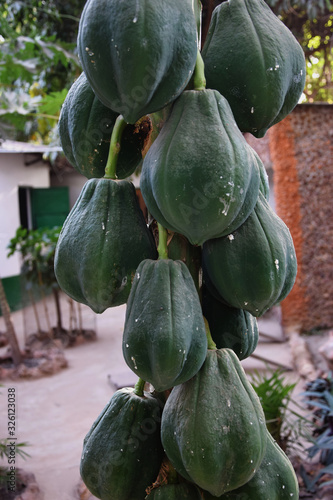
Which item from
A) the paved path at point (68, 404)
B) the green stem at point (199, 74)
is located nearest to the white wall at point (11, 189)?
the paved path at point (68, 404)

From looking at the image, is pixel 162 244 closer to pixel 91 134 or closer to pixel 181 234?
pixel 181 234

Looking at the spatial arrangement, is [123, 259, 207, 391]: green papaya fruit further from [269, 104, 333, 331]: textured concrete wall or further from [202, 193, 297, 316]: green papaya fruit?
[269, 104, 333, 331]: textured concrete wall

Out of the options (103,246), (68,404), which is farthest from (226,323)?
(68,404)

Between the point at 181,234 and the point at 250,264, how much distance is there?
13 centimetres

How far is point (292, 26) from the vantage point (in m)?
7.43

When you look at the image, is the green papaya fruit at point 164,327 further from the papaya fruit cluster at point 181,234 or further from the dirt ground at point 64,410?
the dirt ground at point 64,410

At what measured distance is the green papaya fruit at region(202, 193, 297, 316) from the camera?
0.86m

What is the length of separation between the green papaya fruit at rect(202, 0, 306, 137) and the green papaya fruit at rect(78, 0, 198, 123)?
9 centimetres

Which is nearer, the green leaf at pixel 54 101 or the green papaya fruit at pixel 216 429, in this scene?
the green papaya fruit at pixel 216 429

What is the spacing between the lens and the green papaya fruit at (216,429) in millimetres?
792

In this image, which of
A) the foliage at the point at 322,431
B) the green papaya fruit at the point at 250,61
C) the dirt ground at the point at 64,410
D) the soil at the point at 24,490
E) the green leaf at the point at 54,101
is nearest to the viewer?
the green papaya fruit at the point at 250,61

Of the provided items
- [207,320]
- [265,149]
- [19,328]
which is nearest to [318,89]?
[265,149]

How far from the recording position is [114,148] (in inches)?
35.6

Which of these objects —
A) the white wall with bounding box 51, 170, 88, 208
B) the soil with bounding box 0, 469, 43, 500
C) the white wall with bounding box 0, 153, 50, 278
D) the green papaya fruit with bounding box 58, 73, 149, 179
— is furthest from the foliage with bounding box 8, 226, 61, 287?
the green papaya fruit with bounding box 58, 73, 149, 179
